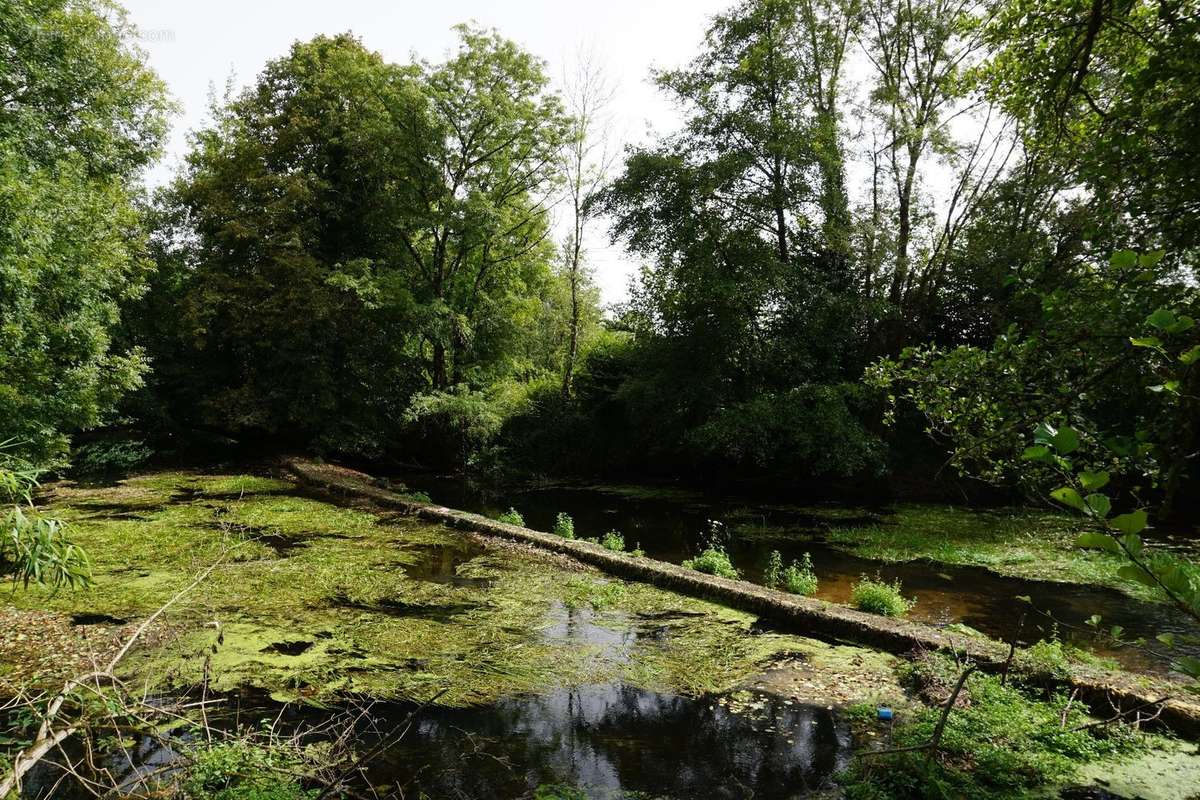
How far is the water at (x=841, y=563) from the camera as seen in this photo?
241 inches

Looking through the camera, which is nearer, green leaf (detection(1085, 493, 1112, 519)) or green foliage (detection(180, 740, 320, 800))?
green leaf (detection(1085, 493, 1112, 519))

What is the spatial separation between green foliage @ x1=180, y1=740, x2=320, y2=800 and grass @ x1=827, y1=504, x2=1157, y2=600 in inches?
320

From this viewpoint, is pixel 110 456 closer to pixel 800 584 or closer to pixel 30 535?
pixel 30 535

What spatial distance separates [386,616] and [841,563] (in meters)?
6.22

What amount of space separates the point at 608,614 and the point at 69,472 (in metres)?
16.3

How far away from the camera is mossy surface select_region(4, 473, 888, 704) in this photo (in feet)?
15.3

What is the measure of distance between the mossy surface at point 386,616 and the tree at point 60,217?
2.09 metres

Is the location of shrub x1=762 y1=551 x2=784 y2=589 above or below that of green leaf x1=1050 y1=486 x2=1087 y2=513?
below

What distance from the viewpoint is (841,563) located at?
28.9 feet

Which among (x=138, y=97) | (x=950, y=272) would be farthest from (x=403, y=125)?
(x=950, y=272)

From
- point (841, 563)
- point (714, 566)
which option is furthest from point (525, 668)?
point (841, 563)

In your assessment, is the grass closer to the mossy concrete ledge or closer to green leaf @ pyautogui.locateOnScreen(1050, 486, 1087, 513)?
the mossy concrete ledge

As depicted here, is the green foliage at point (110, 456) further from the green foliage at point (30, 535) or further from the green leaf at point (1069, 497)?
the green leaf at point (1069, 497)

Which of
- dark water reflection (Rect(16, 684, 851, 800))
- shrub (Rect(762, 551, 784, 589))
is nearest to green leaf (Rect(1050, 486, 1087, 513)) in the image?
dark water reflection (Rect(16, 684, 851, 800))
